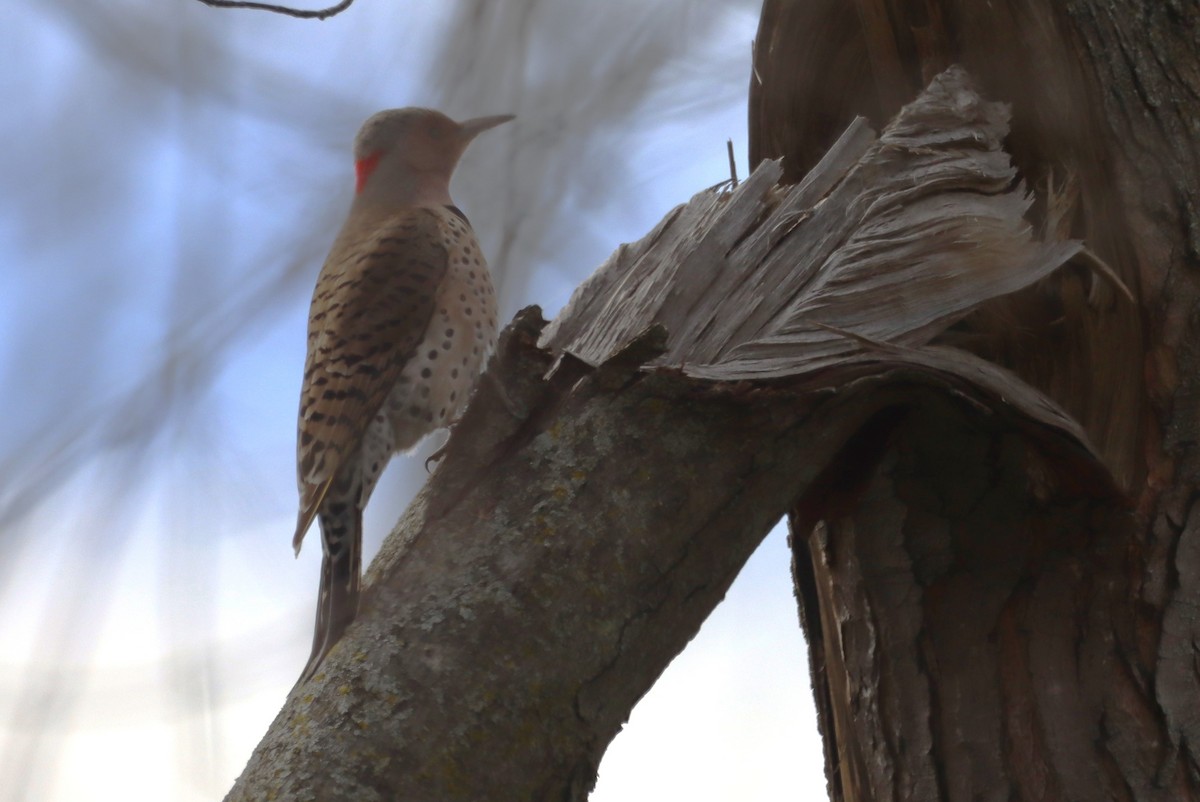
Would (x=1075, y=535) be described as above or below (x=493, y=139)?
below

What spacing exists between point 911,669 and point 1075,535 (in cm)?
44

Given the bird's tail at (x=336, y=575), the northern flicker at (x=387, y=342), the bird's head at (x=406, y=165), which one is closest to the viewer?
the bird's tail at (x=336, y=575)

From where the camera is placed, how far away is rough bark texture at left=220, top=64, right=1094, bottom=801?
5.80 feet

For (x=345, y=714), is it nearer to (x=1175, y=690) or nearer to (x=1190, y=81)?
(x=1175, y=690)

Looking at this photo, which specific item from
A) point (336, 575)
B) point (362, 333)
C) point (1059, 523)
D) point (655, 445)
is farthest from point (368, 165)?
point (1059, 523)

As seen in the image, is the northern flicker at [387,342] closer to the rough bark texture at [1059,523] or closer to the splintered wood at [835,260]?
the splintered wood at [835,260]

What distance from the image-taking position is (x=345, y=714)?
1731mm

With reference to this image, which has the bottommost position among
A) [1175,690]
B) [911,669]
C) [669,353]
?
[1175,690]

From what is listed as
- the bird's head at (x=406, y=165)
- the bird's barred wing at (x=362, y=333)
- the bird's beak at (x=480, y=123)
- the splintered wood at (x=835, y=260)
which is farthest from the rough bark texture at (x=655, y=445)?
the bird's head at (x=406, y=165)

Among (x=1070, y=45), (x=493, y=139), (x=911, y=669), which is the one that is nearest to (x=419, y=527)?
(x=493, y=139)

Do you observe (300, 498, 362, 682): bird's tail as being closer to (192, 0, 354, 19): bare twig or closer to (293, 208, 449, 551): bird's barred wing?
(293, 208, 449, 551): bird's barred wing

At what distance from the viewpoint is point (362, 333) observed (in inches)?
134

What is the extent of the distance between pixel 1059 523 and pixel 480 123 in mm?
1424

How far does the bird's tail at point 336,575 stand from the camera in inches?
76.7
